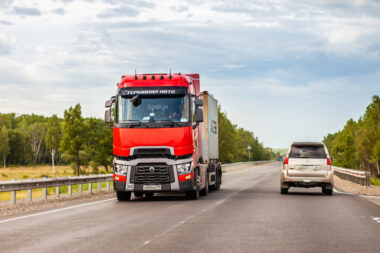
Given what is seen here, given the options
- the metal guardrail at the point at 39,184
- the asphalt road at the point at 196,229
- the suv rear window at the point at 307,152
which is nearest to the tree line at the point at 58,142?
the metal guardrail at the point at 39,184

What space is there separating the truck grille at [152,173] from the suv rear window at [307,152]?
595 centimetres

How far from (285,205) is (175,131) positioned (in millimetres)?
4011

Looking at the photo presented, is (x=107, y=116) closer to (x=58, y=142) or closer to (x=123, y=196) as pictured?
(x=123, y=196)

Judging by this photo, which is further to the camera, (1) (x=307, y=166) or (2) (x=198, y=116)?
(1) (x=307, y=166)

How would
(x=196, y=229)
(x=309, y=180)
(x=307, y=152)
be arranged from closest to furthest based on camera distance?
(x=196, y=229)
(x=309, y=180)
(x=307, y=152)

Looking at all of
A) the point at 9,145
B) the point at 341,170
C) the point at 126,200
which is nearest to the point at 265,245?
the point at 126,200

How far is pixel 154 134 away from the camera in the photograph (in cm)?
1848

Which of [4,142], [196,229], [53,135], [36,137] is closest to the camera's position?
[196,229]

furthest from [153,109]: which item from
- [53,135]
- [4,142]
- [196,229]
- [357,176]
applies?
[4,142]

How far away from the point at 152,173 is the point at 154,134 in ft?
4.05

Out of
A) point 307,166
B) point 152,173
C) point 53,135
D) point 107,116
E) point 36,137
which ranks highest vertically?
point 36,137

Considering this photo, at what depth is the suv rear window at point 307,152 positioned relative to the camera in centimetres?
2244

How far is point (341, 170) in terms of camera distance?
44.8m

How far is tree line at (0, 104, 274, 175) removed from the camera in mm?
97938
